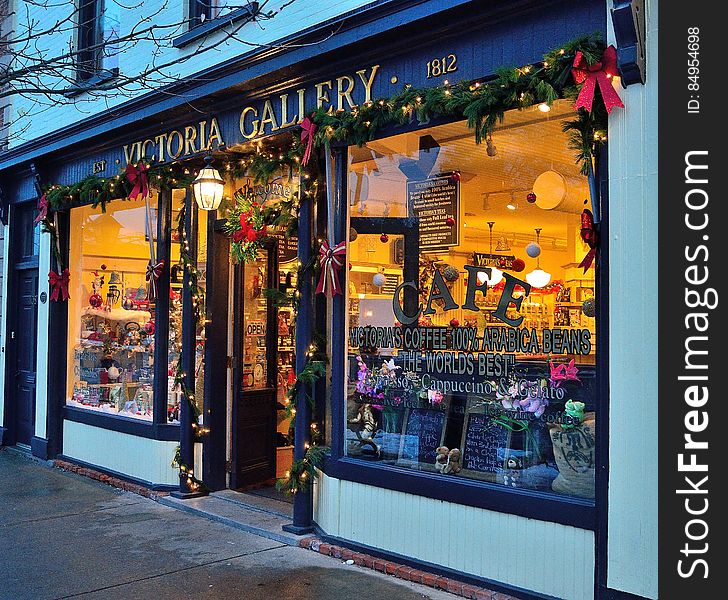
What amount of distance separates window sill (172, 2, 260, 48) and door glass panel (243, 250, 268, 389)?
7.49ft

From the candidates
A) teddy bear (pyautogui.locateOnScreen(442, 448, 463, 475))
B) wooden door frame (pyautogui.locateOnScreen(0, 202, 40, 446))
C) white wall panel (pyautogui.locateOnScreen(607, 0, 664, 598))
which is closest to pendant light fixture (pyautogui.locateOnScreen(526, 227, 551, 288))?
white wall panel (pyautogui.locateOnScreen(607, 0, 664, 598))

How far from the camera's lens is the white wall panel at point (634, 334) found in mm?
4289

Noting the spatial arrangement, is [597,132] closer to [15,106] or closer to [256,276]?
[256,276]

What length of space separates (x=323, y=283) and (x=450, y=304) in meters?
1.13

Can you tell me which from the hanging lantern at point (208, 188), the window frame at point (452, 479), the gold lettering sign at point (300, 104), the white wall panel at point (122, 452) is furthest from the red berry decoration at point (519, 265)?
the white wall panel at point (122, 452)

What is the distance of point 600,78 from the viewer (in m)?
4.47

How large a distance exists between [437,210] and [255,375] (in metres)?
3.23

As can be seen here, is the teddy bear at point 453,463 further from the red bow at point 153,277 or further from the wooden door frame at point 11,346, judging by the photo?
the wooden door frame at point 11,346

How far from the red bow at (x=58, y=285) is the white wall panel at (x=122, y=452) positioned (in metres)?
1.63

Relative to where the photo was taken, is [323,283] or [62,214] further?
[62,214]

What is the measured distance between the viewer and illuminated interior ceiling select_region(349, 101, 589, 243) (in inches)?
204

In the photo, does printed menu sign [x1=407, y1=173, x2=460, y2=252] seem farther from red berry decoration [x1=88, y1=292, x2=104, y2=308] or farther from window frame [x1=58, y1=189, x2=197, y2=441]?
red berry decoration [x1=88, y1=292, x2=104, y2=308]
